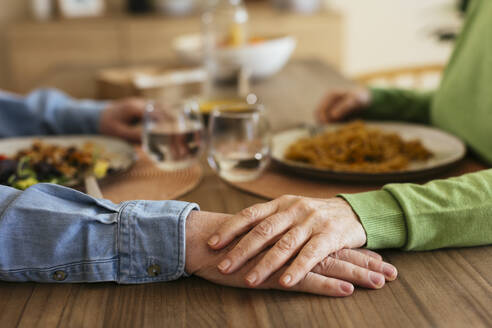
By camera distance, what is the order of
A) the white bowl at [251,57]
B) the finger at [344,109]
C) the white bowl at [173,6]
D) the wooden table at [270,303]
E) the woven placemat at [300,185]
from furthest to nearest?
the white bowl at [173,6] < the white bowl at [251,57] < the finger at [344,109] < the woven placemat at [300,185] < the wooden table at [270,303]

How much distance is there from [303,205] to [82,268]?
1.01ft

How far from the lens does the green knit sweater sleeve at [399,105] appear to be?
147cm

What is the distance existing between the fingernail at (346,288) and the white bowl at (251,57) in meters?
1.36

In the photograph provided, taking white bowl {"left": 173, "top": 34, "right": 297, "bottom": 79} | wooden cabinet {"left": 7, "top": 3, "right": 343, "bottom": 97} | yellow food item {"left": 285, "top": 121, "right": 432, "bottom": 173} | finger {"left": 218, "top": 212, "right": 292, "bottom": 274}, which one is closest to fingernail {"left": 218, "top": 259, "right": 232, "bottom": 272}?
finger {"left": 218, "top": 212, "right": 292, "bottom": 274}

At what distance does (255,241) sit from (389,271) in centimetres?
18

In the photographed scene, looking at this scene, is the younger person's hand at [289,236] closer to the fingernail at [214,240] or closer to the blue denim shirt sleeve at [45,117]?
the fingernail at [214,240]

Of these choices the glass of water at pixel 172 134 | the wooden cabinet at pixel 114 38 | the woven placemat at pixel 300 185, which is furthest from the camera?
the wooden cabinet at pixel 114 38

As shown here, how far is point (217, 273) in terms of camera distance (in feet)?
2.45

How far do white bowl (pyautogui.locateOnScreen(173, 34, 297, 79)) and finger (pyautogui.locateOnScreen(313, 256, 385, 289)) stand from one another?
1.32 meters

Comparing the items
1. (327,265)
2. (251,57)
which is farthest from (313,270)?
(251,57)

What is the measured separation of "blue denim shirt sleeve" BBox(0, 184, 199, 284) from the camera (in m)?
0.75

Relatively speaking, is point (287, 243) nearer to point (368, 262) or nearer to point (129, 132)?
point (368, 262)

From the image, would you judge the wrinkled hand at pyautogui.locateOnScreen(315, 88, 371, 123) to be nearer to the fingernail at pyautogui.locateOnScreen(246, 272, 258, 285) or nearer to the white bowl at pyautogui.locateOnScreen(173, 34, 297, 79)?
the white bowl at pyautogui.locateOnScreen(173, 34, 297, 79)

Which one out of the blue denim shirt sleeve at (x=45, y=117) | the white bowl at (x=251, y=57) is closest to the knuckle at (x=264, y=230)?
the blue denim shirt sleeve at (x=45, y=117)
